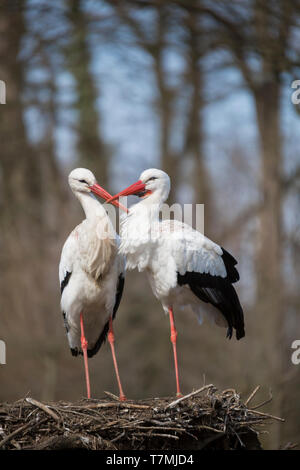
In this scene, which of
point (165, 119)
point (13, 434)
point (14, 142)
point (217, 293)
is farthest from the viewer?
point (165, 119)

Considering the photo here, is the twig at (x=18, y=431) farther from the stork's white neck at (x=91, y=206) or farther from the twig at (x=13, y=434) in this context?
the stork's white neck at (x=91, y=206)

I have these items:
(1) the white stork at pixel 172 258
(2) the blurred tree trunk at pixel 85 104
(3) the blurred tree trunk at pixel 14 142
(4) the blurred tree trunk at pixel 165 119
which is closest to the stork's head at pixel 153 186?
(1) the white stork at pixel 172 258

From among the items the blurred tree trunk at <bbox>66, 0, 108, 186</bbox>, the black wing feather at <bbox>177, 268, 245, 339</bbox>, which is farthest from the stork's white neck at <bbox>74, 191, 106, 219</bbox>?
the blurred tree trunk at <bbox>66, 0, 108, 186</bbox>

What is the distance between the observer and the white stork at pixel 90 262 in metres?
7.34

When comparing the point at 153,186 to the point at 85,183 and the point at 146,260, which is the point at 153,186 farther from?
the point at 146,260

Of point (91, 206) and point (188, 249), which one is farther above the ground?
point (91, 206)

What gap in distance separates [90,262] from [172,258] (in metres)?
0.83

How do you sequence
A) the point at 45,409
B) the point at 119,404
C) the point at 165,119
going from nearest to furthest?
the point at 45,409
the point at 119,404
the point at 165,119

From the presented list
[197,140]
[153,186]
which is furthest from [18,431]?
[197,140]

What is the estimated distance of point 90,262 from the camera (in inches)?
289

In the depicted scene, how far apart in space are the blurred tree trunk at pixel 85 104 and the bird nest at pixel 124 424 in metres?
9.05

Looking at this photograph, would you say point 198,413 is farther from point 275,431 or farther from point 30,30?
point 30,30

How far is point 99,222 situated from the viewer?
7.39m

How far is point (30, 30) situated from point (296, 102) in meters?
6.97
